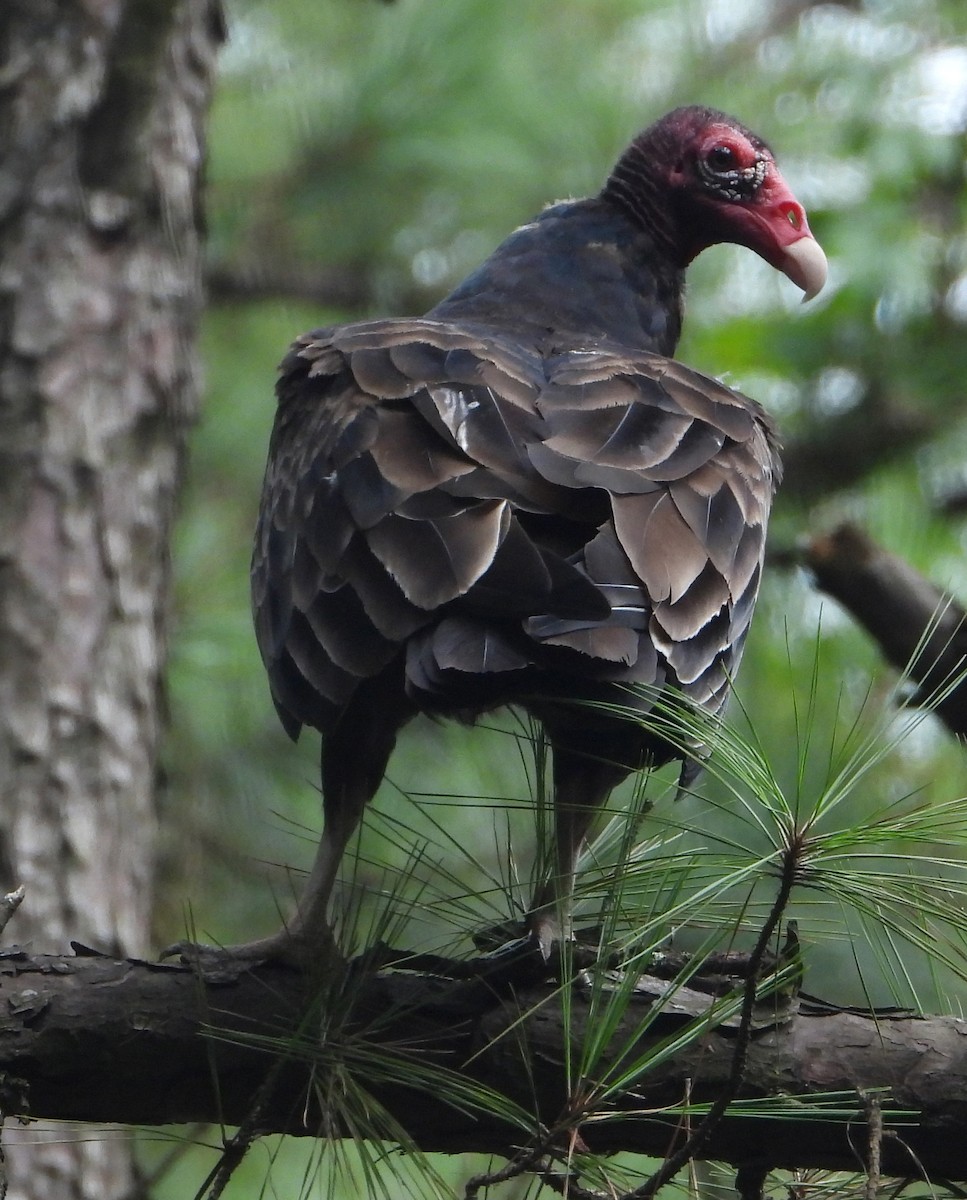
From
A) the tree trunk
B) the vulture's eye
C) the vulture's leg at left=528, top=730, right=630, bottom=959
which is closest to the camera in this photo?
the vulture's leg at left=528, top=730, right=630, bottom=959

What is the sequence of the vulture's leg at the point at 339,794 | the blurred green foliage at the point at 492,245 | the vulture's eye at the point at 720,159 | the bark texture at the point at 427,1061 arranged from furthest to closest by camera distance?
the blurred green foliage at the point at 492,245 < the vulture's eye at the point at 720,159 < the vulture's leg at the point at 339,794 < the bark texture at the point at 427,1061

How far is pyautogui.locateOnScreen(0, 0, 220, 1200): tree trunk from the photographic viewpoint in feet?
12.2

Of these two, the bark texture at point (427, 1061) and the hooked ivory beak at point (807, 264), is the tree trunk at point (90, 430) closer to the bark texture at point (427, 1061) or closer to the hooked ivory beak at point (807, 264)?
the bark texture at point (427, 1061)

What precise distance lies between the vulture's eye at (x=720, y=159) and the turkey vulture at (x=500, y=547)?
3.03 feet

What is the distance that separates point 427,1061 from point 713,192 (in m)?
2.49

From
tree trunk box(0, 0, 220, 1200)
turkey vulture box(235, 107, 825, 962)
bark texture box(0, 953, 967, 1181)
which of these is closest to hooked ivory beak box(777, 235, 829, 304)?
turkey vulture box(235, 107, 825, 962)

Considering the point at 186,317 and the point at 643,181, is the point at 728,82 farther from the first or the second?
the point at 186,317

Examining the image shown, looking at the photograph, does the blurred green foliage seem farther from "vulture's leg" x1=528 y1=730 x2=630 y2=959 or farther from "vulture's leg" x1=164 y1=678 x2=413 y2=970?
"vulture's leg" x1=528 y1=730 x2=630 y2=959

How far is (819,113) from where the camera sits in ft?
20.2

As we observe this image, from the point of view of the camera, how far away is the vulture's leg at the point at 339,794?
2.61m

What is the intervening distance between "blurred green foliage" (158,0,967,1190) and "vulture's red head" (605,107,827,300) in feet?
3.20

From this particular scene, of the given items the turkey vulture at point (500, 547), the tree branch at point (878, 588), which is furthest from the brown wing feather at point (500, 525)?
the tree branch at point (878, 588)

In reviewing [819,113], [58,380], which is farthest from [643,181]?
[819,113]

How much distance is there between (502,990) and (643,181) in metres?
2.40
